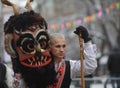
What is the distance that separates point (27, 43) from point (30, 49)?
0.07 m

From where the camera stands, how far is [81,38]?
23.1ft

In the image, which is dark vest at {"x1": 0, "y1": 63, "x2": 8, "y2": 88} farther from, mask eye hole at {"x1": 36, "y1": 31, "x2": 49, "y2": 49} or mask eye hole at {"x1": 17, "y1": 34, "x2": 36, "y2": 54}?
mask eye hole at {"x1": 36, "y1": 31, "x2": 49, "y2": 49}

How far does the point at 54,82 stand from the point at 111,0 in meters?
27.0

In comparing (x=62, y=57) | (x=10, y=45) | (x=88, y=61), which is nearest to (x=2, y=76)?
(x=10, y=45)

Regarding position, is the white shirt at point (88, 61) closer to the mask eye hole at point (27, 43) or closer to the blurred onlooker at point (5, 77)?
the mask eye hole at point (27, 43)

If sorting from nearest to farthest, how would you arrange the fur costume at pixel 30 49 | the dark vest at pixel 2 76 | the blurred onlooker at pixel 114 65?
the fur costume at pixel 30 49 < the dark vest at pixel 2 76 < the blurred onlooker at pixel 114 65

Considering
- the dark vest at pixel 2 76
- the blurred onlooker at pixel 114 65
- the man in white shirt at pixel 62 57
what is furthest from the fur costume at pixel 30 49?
the blurred onlooker at pixel 114 65

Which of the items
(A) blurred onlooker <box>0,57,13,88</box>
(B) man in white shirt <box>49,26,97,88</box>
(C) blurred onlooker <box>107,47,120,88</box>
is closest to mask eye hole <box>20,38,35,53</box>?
(B) man in white shirt <box>49,26,97,88</box>

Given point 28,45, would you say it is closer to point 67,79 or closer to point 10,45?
point 10,45

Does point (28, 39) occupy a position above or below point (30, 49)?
above

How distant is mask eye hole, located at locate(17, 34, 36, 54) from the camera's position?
6.73m

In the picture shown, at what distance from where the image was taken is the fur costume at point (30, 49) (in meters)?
6.71

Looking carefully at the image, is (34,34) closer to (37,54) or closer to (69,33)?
(37,54)

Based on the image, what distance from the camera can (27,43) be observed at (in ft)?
22.1
